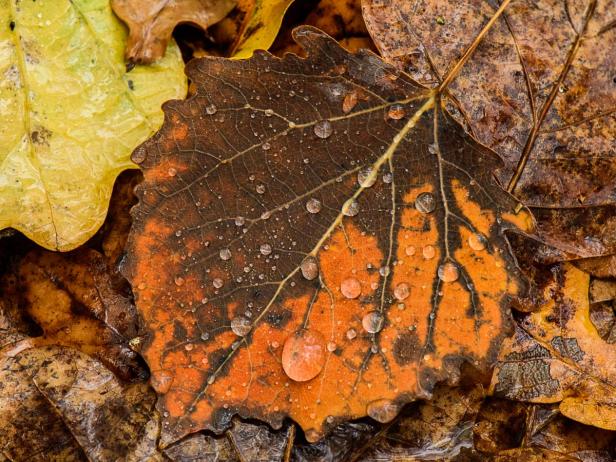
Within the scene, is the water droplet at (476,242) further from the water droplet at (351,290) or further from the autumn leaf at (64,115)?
the autumn leaf at (64,115)

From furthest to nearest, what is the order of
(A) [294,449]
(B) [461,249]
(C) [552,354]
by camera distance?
(C) [552,354]
(A) [294,449]
(B) [461,249]

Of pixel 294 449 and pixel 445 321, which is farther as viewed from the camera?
pixel 294 449

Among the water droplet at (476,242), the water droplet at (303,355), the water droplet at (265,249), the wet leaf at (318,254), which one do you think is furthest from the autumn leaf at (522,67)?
the water droplet at (303,355)

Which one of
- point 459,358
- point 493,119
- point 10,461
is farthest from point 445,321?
point 10,461

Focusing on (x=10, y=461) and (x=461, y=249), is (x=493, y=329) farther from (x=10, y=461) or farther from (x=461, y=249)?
(x=10, y=461)

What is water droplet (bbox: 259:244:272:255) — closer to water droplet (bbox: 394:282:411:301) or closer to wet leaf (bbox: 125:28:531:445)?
wet leaf (bbox: 125:28:531:445)

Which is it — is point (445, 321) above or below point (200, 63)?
below

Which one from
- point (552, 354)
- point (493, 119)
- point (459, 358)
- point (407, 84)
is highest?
point (407, 84)
